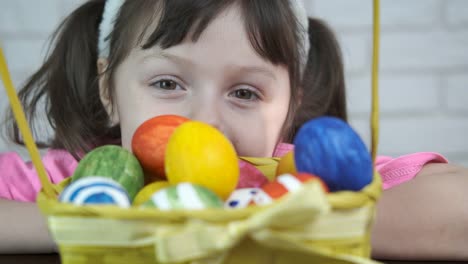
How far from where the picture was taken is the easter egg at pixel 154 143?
552 millimetres

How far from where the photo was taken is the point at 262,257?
1.28 ft

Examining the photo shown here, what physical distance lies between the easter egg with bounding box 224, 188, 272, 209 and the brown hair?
41 centimetres

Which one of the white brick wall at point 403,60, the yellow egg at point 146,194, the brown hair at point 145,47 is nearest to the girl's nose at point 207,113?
the brown hair at point 145,47

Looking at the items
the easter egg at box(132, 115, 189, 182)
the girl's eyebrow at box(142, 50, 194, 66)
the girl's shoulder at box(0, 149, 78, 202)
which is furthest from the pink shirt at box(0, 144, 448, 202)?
the easter egg at box(132, 115, 189, 182)

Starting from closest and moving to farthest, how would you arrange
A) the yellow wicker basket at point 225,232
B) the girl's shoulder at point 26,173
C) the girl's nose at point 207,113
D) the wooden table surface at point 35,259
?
the yellow wicker basket at point 225,232 → the wooden table surface at point 35,259 → the girl's nose at point 207,113 → the girl's shoulder at point 26,173

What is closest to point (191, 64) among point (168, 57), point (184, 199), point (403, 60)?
point (168, 57)

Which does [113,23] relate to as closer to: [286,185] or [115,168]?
[115,168]

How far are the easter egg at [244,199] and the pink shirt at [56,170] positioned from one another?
0.46 metres

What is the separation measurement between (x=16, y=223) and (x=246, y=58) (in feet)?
1.27

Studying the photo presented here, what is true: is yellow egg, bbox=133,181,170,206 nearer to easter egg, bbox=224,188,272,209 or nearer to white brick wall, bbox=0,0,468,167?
easter egg, bbox=224,188,272,209

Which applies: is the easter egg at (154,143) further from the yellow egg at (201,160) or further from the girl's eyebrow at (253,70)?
the girl's eyebrow at (253,70)

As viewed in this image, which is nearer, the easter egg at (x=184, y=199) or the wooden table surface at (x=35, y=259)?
the easter egg at (x=184, y=199)

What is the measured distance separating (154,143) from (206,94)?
26 cm

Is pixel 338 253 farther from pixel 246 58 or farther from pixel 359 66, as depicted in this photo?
pixel 359 66
